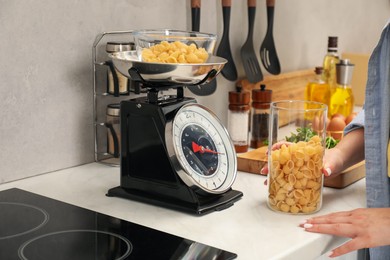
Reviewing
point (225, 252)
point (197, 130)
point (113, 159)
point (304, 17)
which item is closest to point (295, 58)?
point (304, 17)

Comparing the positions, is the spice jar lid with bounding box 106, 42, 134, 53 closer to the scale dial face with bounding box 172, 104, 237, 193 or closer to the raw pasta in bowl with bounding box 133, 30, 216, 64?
the raw pasta in bowl with bounding box 133, 30, 216, 64

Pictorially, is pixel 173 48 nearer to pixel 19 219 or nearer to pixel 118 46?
pixel 118 46

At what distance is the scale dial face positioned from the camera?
1.42 meters

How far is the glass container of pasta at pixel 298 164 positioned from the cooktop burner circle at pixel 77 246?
1.24ft

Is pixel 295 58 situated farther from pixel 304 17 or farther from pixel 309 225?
pixel 309 225

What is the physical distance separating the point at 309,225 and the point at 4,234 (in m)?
0.59

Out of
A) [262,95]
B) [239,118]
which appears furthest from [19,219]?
[262,95]

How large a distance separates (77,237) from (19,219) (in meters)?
0.16

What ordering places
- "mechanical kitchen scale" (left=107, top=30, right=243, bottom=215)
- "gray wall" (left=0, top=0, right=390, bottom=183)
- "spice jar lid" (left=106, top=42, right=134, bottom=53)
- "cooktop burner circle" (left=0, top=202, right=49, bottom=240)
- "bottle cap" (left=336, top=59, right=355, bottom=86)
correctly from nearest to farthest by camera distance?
"cooktop burner circle" (left=0, top=202, right=49, bottom=240), "mechanical kitchen scale" (left=107, top=30, right=243, bottom=215), "gray wall" (left=0, top=0, right=390, bottom=183), "spice jar lid" (left=106, top=42, right=134, bottom=53), "bottle cap" (left=336, top=59, right=355, bottom=86)

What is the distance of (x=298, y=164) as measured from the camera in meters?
1.44

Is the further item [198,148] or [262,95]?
[262,95]

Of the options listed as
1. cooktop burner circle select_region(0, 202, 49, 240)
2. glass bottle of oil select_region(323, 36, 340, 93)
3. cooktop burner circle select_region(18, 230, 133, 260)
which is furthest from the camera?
glass bottle of oil select_region(323, 36, 340, 93)

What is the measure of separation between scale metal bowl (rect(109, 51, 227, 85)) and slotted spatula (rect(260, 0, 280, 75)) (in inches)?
34.3

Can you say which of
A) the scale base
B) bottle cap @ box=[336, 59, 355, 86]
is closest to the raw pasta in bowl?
the scale base
